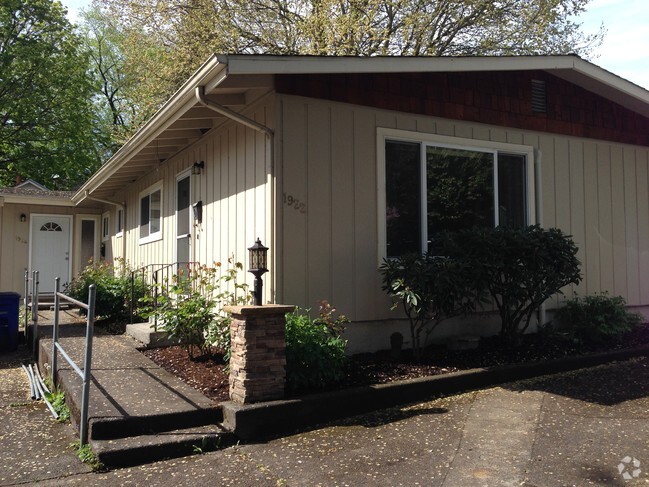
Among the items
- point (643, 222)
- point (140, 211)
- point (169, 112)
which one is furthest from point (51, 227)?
point (643, 222)

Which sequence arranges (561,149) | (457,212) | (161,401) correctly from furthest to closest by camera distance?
(561,149)
(457,212)
(161,401)

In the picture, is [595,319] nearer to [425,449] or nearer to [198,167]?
[425,449]

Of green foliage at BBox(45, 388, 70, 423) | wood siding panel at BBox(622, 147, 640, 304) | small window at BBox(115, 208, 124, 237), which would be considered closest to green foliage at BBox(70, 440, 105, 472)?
green foliage at BBox(45, 388, 70, 423)

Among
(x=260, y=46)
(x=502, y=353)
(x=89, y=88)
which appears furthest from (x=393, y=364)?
(x=89, y=88)

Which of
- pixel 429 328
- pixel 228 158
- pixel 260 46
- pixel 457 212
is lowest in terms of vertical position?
pixel 429 328

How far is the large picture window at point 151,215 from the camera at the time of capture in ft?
31.8

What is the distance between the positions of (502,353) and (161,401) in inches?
148

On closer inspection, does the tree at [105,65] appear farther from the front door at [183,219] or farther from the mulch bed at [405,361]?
the mulch bed at [405,361]

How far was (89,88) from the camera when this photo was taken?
2205cm

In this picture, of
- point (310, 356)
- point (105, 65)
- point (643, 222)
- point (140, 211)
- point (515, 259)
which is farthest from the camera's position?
point (105, 65)

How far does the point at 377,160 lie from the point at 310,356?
2514 mm

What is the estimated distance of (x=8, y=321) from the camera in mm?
7551

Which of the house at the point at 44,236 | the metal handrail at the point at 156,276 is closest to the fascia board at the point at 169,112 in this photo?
the metal handrail at the point at 156,276

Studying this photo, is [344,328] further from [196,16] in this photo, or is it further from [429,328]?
[196,16]
